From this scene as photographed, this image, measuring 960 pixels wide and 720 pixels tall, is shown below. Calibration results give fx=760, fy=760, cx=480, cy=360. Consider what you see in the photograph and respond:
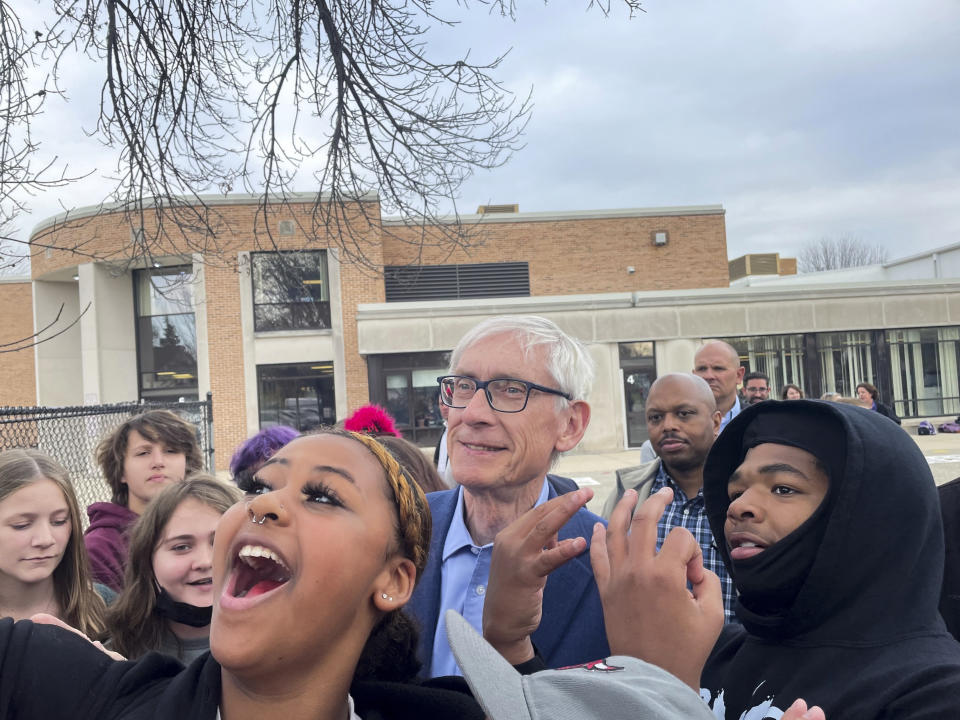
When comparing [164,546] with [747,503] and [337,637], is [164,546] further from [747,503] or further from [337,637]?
[747,503]

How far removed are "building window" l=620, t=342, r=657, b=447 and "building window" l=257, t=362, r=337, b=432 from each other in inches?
356

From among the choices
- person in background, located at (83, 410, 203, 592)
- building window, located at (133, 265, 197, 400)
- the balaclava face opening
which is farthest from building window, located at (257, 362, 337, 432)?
the balaclava face opening

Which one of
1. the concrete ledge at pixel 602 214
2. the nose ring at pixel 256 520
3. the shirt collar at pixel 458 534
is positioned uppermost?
the concrete ledge at pixel 602 214

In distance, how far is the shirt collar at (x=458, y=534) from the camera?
2428mm

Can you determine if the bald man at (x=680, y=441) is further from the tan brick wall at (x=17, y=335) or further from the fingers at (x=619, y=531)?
the tan brick wall at (x=17, y=335)

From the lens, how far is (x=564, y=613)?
2125 millimetres

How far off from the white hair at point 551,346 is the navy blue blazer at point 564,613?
427 millimetres

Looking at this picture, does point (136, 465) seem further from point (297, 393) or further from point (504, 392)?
point (297, 393)

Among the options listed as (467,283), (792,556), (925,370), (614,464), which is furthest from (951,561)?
(925,370)

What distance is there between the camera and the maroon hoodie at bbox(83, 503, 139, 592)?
12.7 ft

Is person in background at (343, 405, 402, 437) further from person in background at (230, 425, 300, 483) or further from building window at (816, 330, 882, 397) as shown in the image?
building window at (816, 330, 882, 397)

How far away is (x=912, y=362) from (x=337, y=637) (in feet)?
84.7

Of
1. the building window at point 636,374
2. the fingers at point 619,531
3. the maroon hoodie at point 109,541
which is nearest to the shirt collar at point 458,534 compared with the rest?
the fingers at point 619,531

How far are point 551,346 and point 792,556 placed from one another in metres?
0.94
